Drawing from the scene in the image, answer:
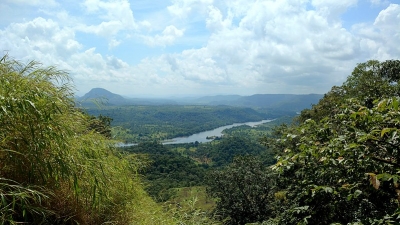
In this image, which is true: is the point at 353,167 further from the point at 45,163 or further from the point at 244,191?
the point at 244,191

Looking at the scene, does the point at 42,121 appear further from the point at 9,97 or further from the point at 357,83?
the point at 357,83

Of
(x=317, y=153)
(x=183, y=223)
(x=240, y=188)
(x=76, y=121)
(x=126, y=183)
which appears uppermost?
(x=76, y=121)

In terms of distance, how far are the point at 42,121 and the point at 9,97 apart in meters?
0.27

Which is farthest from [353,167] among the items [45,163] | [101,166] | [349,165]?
[45,163]

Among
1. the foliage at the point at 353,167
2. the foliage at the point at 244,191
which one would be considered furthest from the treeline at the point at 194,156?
the foliage at the point at 353,167

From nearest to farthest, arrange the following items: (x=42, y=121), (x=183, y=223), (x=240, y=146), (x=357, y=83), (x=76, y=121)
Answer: (x=42, y=121) → (x=76, y=121) → (x=183, y=223) → (x=357, y=83) → (x=240, y=146)

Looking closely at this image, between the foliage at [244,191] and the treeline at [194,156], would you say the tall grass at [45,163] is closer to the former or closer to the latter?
the foliage at [244,191]

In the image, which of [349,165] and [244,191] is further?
[244,191]

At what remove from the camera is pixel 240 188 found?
16250 millimetres

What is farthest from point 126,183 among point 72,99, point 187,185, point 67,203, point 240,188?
point 187,185

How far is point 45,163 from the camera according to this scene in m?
2.07

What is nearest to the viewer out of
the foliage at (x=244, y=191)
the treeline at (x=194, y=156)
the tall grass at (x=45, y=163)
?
the tall grass at (x=45, y=163)

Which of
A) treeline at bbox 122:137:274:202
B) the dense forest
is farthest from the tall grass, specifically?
treeline at bbox 122:137:274:202

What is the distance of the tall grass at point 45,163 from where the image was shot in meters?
1.92
